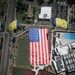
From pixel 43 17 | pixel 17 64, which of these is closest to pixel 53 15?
pixel 43 17

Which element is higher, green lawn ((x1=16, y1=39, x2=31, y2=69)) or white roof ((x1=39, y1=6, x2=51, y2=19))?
white roof ((x1=39, y1=6, x2=51, y2=19))

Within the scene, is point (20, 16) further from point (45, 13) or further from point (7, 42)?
point (7, 42)

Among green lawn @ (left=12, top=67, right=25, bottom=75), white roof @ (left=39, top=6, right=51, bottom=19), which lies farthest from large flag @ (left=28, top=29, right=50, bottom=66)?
white roof @ (left=39, top=6, right=51, bottom=19)

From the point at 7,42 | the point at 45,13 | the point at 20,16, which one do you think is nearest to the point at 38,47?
the point at 7,42

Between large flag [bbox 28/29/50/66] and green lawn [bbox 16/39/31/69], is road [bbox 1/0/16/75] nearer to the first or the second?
green lawn [bbox 16/39/31/69]

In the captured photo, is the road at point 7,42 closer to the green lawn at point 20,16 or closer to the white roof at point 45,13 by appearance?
the green lawn at point 20,16

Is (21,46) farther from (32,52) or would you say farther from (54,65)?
(54,65)

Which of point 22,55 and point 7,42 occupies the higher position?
point 7,42

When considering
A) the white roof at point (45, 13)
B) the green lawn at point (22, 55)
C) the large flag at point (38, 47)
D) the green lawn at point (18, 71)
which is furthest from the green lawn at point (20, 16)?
the green lawn at point (18, 71)
